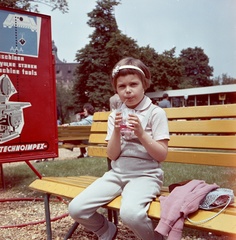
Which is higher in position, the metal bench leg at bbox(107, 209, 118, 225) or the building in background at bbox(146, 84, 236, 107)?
the building in background at bbox(146, 84, 236, 107)

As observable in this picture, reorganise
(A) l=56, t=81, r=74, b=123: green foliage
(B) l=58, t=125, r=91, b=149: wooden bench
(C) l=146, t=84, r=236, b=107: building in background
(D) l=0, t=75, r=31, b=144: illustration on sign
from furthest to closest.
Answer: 1. (A) l=56, t=81, r=74, b=123: green foliage
2. (C) l=146, t=84, r=236, b=107: building in background
3. (B) l=58, t=125, r=91, b=149: wooden bench
4. (D) l=0, t=75, r=31, b=144: illustration on sign

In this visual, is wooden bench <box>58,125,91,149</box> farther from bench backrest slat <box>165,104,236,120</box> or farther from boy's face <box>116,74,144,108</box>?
boy's face <box>116,74,144,108</box>

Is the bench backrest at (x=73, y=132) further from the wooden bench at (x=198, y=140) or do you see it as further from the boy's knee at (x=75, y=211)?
the boy's knee at (x=75, y=211)

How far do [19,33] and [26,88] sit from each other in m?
0.54

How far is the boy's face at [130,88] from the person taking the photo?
2303 mm

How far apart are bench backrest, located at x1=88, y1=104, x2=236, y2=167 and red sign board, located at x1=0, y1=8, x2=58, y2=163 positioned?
163cm

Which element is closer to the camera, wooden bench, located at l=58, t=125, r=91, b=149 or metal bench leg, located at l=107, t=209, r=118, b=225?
metal bench leg, located at l=107, t=209, r=118, b=225

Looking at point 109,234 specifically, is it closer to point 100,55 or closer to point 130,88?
point 130,88

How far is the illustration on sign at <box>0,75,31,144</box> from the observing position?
3.82m

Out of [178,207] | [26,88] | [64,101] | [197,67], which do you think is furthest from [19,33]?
[197,67]

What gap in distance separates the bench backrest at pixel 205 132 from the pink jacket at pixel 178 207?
2.24 ft

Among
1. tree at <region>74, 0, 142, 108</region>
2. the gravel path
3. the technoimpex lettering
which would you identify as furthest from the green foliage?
the technoimpex lettering

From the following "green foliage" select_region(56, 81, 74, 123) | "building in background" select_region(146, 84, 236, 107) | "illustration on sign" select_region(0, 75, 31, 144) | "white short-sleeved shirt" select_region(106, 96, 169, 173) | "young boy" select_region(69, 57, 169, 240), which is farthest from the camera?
"green foliage" select_region(56, 81, 74, 123)

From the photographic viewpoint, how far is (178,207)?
69.7 inches
